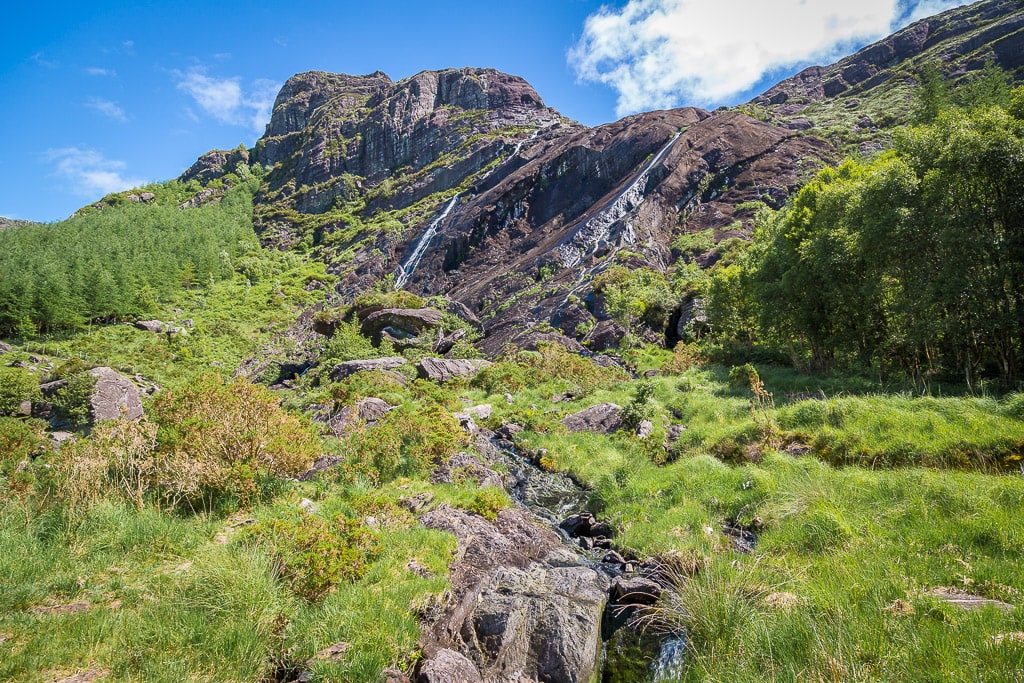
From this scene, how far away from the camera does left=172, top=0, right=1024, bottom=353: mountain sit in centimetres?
5656

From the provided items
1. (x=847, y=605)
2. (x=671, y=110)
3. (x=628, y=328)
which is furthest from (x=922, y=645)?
(x=671, y=110)

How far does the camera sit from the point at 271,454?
392 inches

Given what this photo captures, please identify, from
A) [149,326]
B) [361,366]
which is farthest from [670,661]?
[149,326]

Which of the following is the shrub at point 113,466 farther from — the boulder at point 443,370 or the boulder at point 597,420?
the boulder at point 443,370

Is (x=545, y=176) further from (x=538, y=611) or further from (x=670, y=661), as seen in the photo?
(x=670, y=661)

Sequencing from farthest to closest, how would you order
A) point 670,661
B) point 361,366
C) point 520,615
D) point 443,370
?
point 361,366 → point 443,370 → point 520,615 → point 670,661

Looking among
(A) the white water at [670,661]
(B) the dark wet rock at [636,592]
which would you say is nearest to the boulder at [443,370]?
(B) the dark wet rock at [636,592]

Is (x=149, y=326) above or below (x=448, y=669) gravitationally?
above

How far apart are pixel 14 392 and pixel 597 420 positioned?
35.0 m

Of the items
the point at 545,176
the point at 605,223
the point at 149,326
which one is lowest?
the point at 149,326

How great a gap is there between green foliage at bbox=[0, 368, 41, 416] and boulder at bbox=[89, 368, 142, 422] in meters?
2.92

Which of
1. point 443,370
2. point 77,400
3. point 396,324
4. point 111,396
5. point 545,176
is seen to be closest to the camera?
point 77,400

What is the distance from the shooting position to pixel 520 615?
614 centimetres

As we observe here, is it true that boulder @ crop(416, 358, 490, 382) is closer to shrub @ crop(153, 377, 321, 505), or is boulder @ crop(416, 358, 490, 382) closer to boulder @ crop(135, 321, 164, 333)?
shrub @ crop(153, 377, 321, 505)
